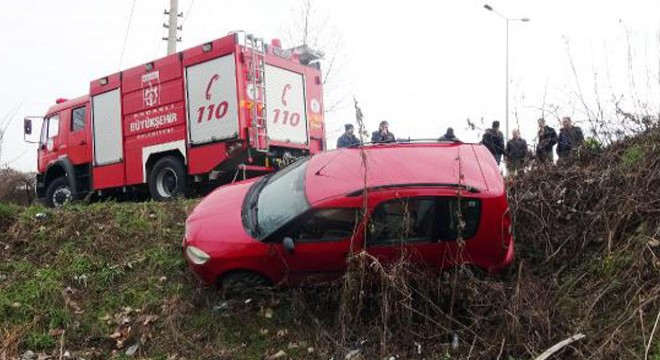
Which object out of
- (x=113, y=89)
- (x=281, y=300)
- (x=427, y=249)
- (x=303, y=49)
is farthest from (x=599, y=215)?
(x=113, y=89)

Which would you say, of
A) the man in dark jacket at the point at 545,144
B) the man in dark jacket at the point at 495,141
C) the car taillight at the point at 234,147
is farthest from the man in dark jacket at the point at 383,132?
the man in dark jacket at the point at 545,144

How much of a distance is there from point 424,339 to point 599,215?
2.48m

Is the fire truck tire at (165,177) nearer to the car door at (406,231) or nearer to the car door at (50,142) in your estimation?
the car door at (50,142)

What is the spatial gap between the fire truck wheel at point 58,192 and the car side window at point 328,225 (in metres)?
8.55

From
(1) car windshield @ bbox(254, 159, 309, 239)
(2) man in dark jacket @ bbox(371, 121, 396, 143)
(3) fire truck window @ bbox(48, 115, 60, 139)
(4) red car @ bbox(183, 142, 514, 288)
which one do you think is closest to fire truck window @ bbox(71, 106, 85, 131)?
(3) fire truck window @ bbox(48, 115, 60, 139)

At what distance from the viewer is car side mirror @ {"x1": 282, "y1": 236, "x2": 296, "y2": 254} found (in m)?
5.98

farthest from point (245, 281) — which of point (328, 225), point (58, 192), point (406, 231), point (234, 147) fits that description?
point (58, 192)

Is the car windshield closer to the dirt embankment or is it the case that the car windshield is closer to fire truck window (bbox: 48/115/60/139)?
the dirt embankment

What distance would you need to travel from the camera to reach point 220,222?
21.3 feet

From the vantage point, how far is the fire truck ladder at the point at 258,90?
1048 centimetres

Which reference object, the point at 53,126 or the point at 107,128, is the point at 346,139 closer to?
the point at 107,128

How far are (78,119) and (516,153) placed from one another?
903 centimetres

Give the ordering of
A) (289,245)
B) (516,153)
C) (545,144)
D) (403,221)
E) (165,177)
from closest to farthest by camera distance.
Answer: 1. (403,221)
2. (289,245)
3. (545,144)
4. (516,153)
5. (165,177)

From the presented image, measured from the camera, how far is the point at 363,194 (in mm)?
5953
